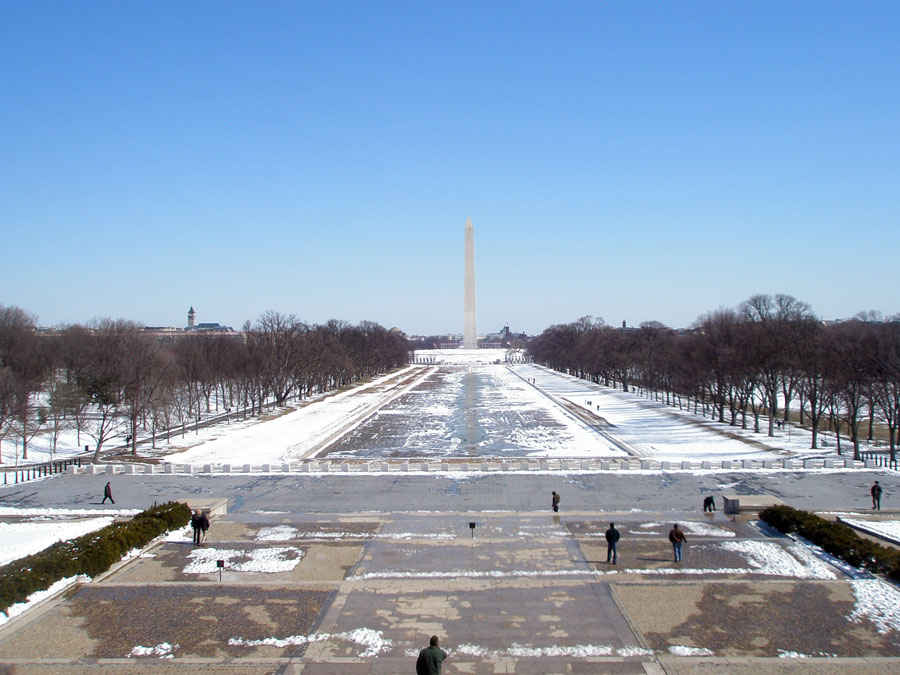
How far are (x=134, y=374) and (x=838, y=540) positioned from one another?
37365 mm

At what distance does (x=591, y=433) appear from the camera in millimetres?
43562

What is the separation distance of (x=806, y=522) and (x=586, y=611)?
875cm

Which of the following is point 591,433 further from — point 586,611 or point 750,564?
point 586,611

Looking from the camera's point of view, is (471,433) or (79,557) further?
(471,433)

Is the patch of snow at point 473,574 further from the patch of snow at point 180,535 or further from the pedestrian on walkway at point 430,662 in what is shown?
the patch of snow at point 180,535

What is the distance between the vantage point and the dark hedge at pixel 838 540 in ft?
50.4

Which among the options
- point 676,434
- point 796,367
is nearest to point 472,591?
point 676,434

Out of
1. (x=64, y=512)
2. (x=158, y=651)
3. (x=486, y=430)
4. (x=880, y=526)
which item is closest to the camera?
(x=158, y=651)

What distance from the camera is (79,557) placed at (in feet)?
51.5

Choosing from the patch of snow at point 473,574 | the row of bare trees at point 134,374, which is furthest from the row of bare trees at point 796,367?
the row of bare trees at point 134,374

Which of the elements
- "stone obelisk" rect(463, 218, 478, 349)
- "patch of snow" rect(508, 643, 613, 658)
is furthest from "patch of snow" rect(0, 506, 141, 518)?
"stone obelisk" rect(463, 218, 478, 349)

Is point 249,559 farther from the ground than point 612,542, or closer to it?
closer to it

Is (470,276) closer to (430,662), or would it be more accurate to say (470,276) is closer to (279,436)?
(279,436)

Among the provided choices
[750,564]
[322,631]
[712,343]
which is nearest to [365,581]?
[322,631]
